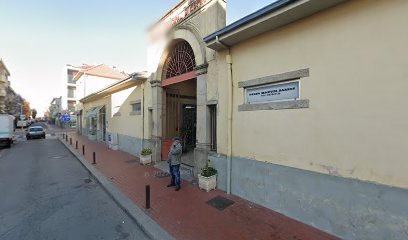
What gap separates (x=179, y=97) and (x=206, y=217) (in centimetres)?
733

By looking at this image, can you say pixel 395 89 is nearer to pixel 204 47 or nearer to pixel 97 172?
pixel 204 47

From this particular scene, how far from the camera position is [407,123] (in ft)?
10.6

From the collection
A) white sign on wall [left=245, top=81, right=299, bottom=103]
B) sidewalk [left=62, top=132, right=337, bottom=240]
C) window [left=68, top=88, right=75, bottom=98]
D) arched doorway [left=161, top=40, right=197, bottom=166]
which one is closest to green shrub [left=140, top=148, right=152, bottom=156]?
arched doorway [left=161, top=40, right=197, bottom=166]

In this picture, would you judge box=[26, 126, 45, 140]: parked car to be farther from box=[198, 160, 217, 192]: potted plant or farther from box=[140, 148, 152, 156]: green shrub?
box=[198, 160, 217, 192]: potted plant

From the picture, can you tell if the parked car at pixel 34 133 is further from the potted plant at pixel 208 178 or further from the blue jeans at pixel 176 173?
the potted plant at pixel 208 178

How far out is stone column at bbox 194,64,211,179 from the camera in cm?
686

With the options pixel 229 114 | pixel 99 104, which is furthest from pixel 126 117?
pixel 229 114

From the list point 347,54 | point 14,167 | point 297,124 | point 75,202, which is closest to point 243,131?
point 297,124

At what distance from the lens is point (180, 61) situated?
8648 millimetres

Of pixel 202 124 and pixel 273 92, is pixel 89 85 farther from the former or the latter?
pixel 273 92

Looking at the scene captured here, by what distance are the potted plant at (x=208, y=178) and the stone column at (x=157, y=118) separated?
3.78m

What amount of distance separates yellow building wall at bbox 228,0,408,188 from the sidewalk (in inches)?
51.7

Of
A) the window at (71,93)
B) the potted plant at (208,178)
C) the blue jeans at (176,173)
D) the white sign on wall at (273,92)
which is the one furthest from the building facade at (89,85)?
the white sign on wall at (273,92)

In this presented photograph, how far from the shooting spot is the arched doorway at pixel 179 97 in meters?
8.32
